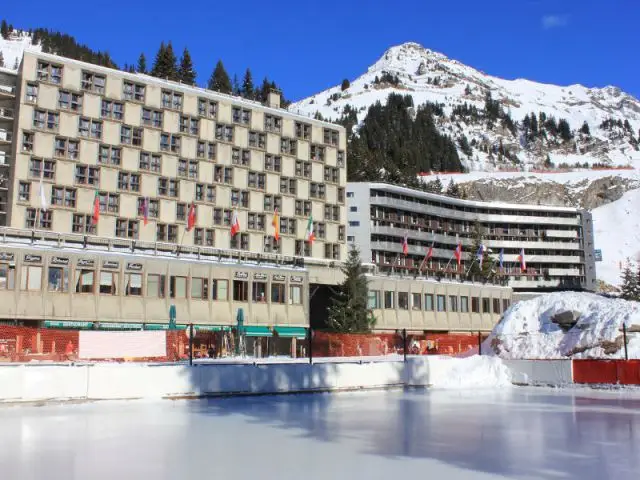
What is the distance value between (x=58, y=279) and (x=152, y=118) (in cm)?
3164

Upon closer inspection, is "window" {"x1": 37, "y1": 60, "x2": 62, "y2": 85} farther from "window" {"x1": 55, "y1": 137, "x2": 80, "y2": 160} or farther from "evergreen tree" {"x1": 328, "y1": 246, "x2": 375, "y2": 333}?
"evergreen tree" {"x1": 328, "y1": 246, "x2": 375, "y2": 333}

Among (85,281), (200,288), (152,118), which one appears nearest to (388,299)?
(200,288)

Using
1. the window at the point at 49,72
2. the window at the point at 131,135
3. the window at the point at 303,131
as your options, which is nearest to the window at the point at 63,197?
the window at the point at 131,135

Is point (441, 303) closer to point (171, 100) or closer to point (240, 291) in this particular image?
point (240, 291)

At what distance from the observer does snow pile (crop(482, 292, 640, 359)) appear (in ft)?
102

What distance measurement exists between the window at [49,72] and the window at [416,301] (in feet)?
153

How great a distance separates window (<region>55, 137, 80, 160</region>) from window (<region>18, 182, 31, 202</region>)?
4712 mm

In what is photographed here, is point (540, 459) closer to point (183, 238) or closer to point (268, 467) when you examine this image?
point (268, 467)

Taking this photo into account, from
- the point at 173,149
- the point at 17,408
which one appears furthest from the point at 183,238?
the point at 17,408

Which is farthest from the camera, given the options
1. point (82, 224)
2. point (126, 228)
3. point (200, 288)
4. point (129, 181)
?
point (129, 181)

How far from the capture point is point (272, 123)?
90.8m

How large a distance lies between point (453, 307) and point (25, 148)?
52.4 meters

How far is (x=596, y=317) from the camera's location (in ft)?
108

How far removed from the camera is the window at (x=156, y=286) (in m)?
60.2
